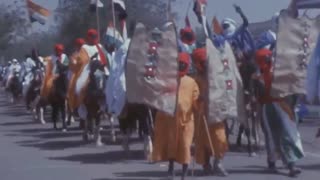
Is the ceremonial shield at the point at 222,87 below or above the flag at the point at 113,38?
below

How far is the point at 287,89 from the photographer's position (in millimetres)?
14516

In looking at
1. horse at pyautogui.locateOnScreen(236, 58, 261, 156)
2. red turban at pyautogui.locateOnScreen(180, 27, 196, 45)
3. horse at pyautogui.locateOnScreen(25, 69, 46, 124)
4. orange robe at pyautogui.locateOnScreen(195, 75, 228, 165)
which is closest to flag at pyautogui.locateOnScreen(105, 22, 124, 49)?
horse at pyautogui.locateOnScreen(236, 58, 261, 156)

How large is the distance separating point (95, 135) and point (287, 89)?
7.07m

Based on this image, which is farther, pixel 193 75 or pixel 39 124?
pixel 39 124

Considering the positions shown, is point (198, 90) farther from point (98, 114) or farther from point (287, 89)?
point (98, 114)

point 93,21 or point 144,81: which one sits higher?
point 93,21

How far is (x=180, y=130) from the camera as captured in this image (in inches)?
550

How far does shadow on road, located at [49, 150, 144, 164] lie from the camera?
690 inches

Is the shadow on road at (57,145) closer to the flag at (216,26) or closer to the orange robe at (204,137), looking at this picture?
the flag at (216,26)

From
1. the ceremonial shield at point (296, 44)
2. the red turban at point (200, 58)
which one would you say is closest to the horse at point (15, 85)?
the red turban at point (200, 58)

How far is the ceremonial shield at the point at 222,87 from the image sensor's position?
48.1 feet

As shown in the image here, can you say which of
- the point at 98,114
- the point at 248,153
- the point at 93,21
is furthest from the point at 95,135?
the point at 93,21

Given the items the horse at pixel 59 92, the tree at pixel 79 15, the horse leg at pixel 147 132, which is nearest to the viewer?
the horse leg at pixel 147 132

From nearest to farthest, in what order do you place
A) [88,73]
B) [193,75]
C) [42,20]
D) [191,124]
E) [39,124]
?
[191,124], [193,75], [88,73], [39,124], [42,20]
